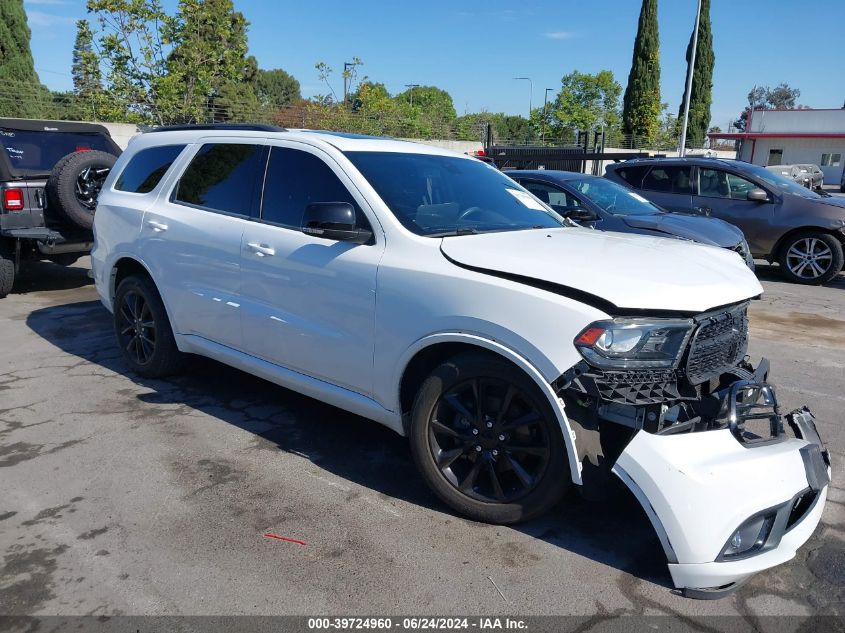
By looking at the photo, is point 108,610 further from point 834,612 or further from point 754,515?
point 834,612

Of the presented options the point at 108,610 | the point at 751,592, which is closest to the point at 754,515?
the point at 751,592

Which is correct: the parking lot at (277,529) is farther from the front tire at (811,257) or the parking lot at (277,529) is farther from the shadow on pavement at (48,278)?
the front tire at (811,257)

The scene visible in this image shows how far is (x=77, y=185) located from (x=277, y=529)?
19.5 feet

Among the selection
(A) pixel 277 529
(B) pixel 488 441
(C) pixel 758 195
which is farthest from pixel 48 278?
(C) pixel 758 195

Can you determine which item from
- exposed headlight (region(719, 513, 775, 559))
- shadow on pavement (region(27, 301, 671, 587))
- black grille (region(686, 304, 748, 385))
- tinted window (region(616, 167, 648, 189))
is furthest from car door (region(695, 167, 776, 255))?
exposed headlight (region(719, 513, 775, 559))

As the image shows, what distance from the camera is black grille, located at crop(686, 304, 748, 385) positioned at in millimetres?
A: 2857

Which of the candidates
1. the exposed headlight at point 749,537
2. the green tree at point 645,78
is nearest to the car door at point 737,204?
the exposed headlight at point 749,537

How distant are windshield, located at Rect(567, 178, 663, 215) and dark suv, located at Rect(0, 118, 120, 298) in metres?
5.64

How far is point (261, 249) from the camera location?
4.00 meters

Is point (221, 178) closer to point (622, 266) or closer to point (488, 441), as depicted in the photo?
point (488, 441)

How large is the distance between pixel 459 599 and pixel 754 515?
1.17 m

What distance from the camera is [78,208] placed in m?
7.46

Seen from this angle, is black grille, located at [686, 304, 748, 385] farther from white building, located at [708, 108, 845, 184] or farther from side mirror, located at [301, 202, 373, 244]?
white building, located at [708, 108, 845, 184]

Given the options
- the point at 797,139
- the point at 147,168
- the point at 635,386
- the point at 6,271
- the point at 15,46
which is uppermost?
the point at 15,46
